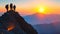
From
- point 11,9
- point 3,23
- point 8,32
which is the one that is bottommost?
point 8,32

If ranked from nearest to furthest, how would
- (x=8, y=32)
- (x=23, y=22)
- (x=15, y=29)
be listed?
(x=8, y=32) → (x=15, y=29) → (x=23, y=22)

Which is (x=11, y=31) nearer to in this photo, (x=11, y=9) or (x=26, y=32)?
(x=26, y=32)

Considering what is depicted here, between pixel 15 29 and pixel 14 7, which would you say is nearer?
pixel 15 29

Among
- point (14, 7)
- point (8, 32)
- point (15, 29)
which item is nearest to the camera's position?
point (8, 32)

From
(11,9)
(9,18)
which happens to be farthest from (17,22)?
(11,9)

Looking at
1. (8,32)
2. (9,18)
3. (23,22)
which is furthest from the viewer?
(23,22)

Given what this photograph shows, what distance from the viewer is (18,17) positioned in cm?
9119

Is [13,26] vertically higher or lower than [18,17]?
lower

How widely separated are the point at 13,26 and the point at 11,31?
17.7 feet

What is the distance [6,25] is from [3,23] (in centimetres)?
111

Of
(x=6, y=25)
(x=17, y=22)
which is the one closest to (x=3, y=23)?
(x=6, y=25)

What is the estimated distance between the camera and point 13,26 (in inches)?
3231

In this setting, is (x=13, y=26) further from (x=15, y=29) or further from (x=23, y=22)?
(x=23, y=22)

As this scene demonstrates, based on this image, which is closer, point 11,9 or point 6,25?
point 6,25
